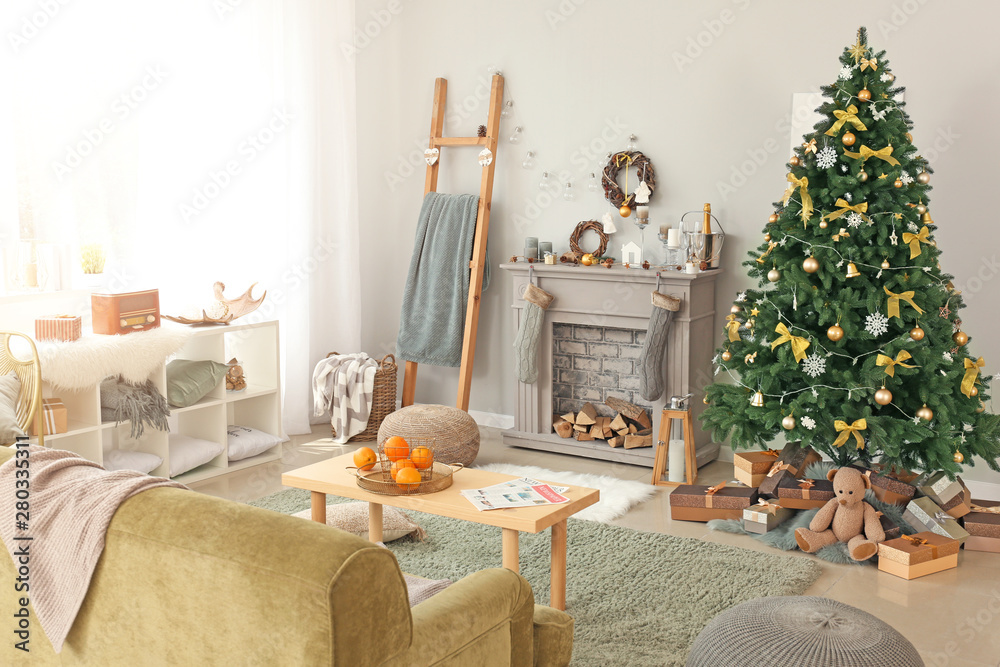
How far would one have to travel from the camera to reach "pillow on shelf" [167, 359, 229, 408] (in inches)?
167

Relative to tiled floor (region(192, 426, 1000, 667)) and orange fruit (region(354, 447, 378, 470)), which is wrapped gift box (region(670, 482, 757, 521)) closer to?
tiled floor (region(192, 426, 1000, 667))

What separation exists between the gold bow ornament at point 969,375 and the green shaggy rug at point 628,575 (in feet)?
3.10

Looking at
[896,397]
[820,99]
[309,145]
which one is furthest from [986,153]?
[309,145]

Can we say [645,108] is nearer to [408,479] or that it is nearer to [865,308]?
[865,308]

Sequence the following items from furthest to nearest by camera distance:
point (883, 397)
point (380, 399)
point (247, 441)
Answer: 1. point (380, 399)
2. point (247, 441)
3. point (883, 397)

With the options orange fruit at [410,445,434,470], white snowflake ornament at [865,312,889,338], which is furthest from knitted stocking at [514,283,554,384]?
orange fruit at [410,445,434,470]

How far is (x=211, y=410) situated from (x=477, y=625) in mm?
3148

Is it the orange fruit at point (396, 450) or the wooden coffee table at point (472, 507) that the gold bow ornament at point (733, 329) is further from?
the orange fruit at point (396, 450)

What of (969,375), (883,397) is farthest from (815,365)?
(969,375)

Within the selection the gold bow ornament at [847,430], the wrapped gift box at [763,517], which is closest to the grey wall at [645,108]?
the gold bow ornament at [847,430]

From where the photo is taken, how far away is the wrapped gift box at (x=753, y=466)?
3926mm

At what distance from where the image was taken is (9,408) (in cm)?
328

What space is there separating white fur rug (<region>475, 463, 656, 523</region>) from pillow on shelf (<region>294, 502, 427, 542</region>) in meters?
0.56

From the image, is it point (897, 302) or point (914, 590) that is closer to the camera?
point (914, 590)
